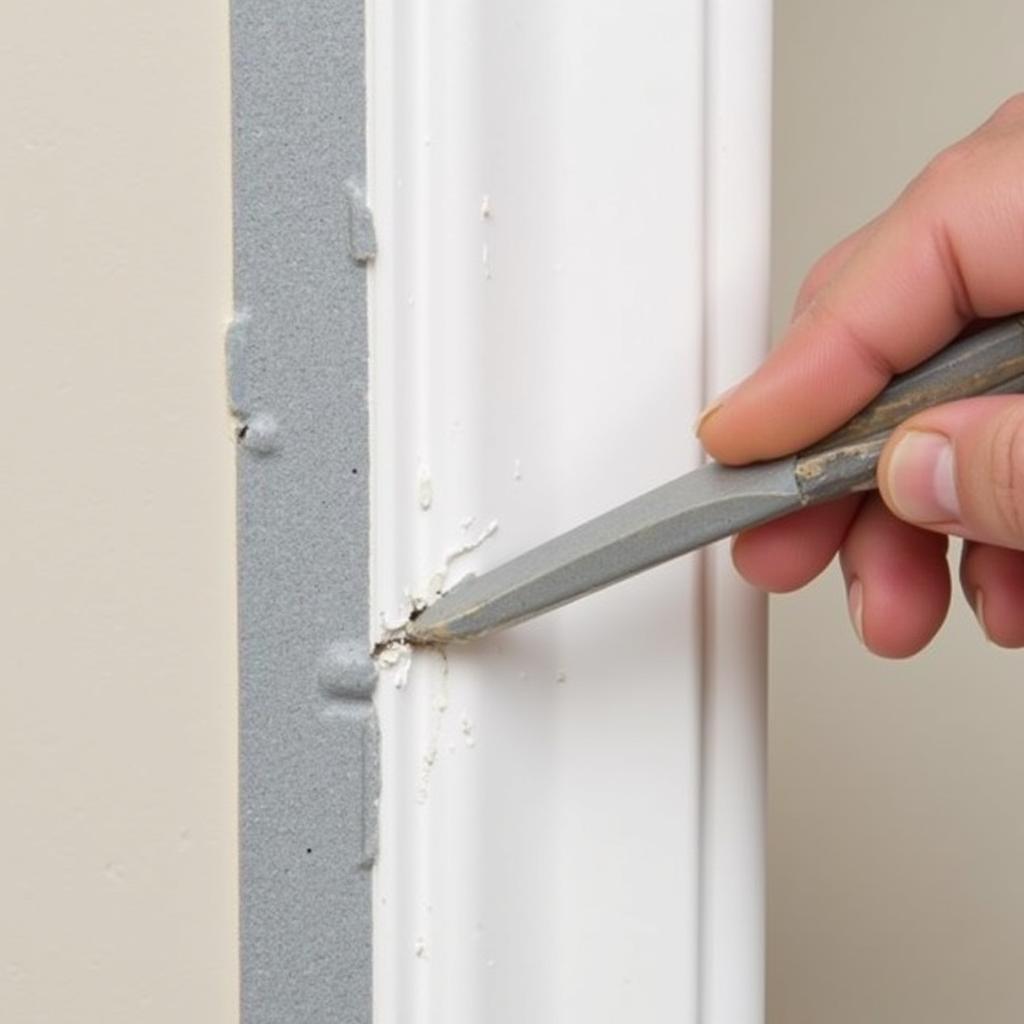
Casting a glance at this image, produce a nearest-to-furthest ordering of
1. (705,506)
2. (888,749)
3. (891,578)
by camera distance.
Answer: (705,506) → (891,578) → (888,749)

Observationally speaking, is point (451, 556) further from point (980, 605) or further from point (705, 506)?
point (980, 605)

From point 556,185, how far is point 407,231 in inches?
1.8

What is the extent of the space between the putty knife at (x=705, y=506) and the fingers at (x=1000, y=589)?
0.41 ft

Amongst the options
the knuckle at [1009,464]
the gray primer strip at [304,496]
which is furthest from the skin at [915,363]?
the gray primer strip at [304,496]

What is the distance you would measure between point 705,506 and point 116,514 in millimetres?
175

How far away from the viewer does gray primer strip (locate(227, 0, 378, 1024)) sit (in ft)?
1.13

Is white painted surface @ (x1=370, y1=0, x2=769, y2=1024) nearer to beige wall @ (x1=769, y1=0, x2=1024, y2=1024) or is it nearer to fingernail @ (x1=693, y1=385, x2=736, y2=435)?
fingernail @ (x1=693, y1=385, x2=736, y2=435)

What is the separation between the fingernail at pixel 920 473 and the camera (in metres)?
0.33

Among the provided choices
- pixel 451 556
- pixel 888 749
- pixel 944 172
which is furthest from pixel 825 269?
pixel 888 749

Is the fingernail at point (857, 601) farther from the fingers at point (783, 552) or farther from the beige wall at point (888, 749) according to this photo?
the beige wall at point (888, 749)

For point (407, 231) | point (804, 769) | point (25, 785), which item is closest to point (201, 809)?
point (25, 785)

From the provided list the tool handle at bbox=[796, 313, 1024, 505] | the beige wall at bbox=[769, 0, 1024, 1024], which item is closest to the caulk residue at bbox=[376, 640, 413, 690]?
the tool handle at bbox=[796, 313, 1024, 505]

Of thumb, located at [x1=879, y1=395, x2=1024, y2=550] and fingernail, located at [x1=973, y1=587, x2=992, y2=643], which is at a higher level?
thumb, located at [x1=879, y1=395, x2=1024, y2=550]

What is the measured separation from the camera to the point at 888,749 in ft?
4.79
